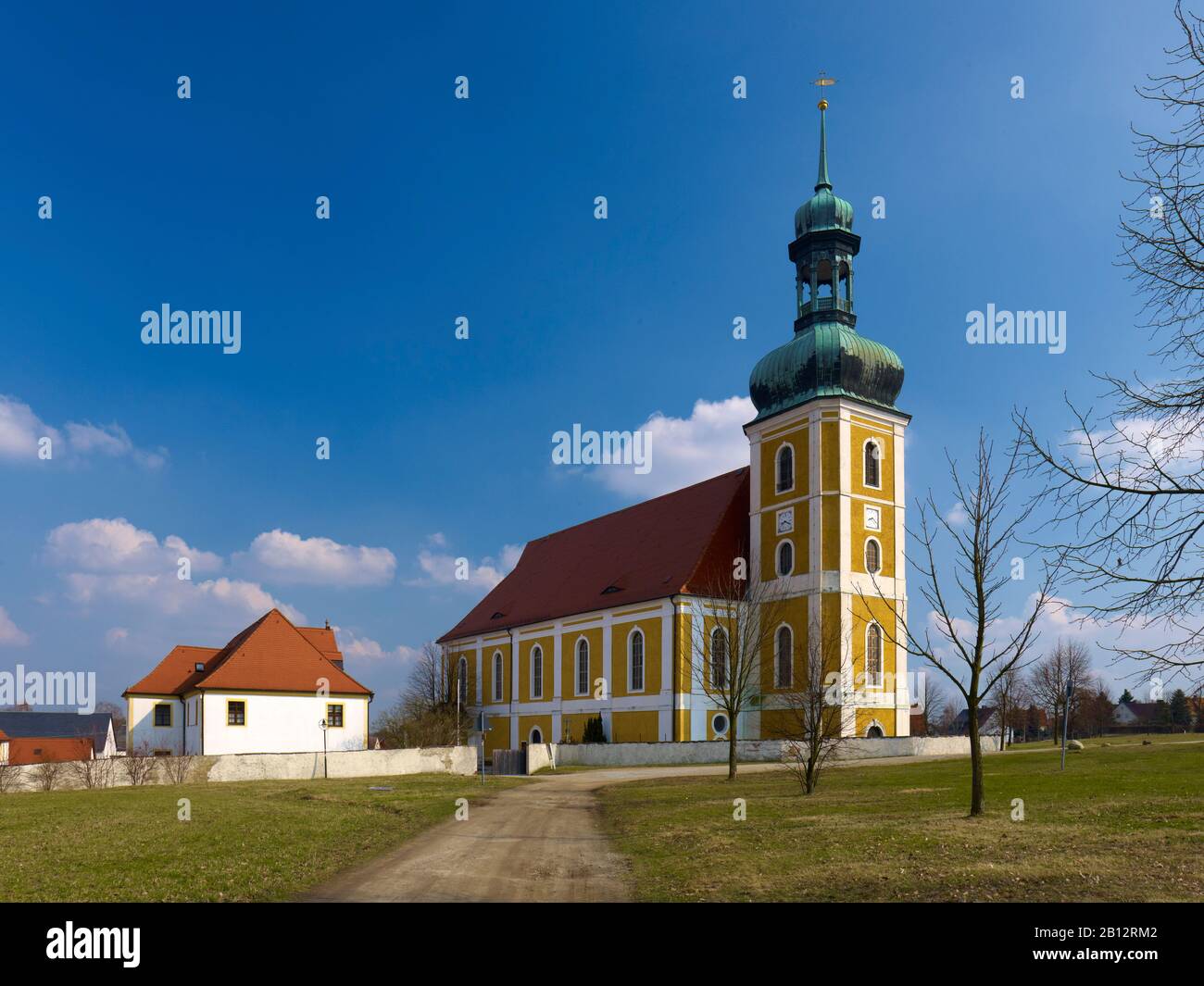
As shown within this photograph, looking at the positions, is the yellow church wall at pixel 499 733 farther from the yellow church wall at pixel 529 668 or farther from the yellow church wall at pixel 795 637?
the yellow church wall at pixel 795 637

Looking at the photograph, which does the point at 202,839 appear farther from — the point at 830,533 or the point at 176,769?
the point at 830,533

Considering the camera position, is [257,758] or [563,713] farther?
[563,713]

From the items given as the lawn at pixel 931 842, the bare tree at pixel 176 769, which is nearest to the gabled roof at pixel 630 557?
the bare tree at pixel 176 769

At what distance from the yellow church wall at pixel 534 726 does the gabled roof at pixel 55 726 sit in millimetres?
39023

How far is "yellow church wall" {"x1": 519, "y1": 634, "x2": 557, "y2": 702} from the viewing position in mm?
58125

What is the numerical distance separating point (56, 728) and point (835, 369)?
69449 millimetres

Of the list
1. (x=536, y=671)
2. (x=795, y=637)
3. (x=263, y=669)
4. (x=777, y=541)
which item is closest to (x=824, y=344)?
(x=777, y=541)

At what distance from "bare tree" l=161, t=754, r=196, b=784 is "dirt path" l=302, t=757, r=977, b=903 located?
17072 mm

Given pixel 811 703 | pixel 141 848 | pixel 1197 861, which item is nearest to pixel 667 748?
pixel 811 703

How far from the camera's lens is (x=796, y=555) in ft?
154

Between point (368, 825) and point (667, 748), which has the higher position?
point (368, 825)
